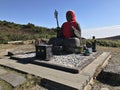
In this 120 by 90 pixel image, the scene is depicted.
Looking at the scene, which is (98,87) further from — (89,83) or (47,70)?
(47,70)

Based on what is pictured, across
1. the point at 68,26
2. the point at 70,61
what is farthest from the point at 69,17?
the point at 70,61

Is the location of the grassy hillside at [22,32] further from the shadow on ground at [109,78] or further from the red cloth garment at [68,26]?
the shadow on ground at [109,78]

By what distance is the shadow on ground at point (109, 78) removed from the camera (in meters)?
3.10

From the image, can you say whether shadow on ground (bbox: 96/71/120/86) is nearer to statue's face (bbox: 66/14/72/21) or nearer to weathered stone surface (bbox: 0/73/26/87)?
weathered stone surface (bbox: 0/73/26/87)

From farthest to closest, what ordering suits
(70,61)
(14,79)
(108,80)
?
1. (70,61)
2. (108,80)
3. (14,79)

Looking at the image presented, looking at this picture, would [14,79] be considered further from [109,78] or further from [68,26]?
[68,26]

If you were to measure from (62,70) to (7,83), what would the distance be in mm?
1288

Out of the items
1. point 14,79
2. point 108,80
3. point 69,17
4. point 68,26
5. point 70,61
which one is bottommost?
point 108,80

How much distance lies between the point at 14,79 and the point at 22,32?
1365 centimetres

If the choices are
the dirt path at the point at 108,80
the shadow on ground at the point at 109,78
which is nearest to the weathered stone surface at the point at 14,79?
the dirt path at the point at 108,80

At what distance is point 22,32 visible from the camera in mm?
15891

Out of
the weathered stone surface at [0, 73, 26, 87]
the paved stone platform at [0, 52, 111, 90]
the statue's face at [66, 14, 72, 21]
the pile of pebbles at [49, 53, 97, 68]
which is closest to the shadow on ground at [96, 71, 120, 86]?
the paved stone platform at [0, 52, 111, 90]

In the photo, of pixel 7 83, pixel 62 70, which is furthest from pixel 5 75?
pixel 62 70

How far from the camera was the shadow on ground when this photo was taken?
10.2 feet
